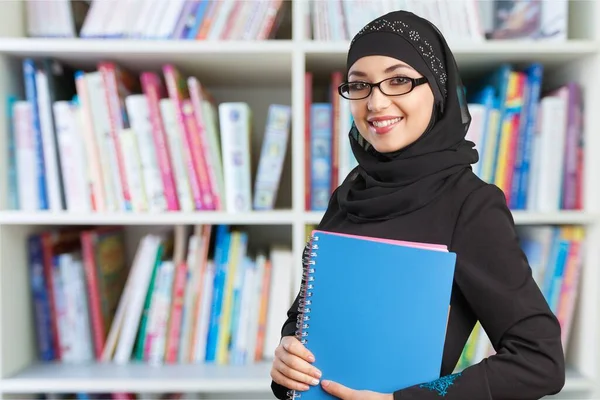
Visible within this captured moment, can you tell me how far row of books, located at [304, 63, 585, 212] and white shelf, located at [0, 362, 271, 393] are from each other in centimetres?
47

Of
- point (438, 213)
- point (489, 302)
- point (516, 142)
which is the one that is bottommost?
point (489, 302)

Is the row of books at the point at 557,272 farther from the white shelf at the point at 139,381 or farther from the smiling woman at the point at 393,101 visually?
the smiling woman at the point at 393,101

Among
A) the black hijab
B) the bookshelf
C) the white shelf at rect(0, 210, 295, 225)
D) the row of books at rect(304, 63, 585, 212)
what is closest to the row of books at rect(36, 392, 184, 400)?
the bookshelf

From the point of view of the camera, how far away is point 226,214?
1255 mm

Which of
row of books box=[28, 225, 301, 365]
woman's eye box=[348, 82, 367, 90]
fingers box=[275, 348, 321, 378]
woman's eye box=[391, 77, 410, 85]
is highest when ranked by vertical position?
woman's eye box=[391, 77, 410, 85]

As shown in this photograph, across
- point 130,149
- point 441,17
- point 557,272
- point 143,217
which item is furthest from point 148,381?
point 441,17

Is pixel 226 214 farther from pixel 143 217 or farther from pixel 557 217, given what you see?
pixel 557 217

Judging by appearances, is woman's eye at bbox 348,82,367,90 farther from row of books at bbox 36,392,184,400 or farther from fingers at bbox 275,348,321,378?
row of books at bbox 36,392,184,400

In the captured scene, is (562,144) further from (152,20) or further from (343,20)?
(152,20)

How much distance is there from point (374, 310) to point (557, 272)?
0.80 m

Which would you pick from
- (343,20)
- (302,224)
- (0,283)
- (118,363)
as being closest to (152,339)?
(118,363)

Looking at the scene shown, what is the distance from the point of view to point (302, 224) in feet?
4.12

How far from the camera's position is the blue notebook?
2.10ft

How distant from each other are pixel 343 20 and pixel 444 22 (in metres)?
0.25
